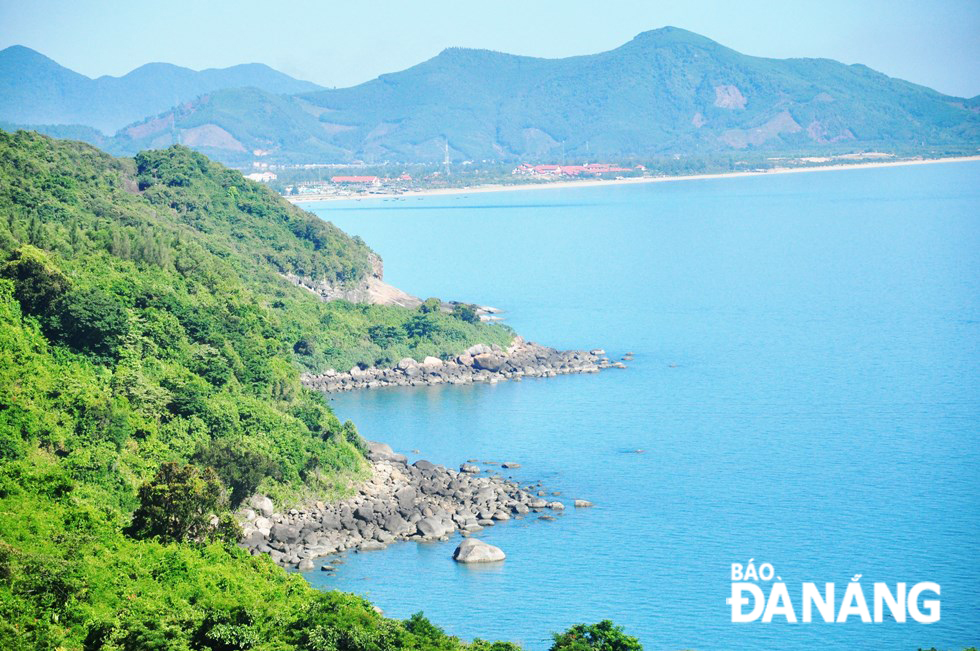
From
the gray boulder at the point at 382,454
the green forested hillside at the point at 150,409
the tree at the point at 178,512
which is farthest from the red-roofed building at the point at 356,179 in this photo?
the tree at the point at 178,512

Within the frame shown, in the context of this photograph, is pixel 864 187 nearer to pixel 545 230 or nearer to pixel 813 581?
pixel 545 230

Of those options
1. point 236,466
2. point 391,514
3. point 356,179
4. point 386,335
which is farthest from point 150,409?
point 356,179

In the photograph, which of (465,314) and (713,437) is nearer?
(713,437)

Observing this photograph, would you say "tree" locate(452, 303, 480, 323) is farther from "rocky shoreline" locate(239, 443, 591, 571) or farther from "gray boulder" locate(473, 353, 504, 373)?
"rocky shoreline" locate(239, 443, 591, 571)

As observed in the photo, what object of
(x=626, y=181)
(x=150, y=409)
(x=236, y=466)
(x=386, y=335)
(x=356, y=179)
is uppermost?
(x=356, y=179)

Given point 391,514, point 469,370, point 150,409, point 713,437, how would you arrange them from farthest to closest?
point 469,370
point 713,437
point 150,409
point 391,514

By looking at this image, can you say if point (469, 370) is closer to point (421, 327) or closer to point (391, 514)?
point (421, 327)

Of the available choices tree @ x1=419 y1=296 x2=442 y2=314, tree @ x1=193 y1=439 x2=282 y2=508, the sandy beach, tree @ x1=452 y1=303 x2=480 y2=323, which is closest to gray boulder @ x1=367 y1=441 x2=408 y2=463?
tree @ x1=193 y1=439 x2=282 y2=508

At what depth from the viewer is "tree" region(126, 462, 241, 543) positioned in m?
24.3

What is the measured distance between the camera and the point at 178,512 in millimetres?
24453

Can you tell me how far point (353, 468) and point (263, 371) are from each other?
4749mm

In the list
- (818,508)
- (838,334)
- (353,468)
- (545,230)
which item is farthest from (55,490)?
(545,230)

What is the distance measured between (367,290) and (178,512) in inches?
1430

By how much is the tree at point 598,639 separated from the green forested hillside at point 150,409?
1.97 meters
